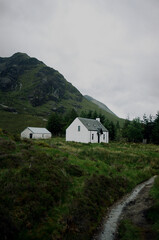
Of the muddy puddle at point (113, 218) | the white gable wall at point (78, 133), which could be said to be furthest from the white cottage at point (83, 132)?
the muddy puddle at point (113, 218)

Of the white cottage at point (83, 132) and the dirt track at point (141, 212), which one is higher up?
the white cottage at point (83, 132)

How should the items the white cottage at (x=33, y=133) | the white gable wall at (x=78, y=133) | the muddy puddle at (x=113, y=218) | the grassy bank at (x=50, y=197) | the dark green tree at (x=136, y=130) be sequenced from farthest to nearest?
the white cottage at (x=33, y=133) < the dark green tree at (x=136, y=130) < the white gable wall at (x=78, y=133) < the muddy puddle at (x=113, y=218) < the grassy bank at (x=50, y=197)

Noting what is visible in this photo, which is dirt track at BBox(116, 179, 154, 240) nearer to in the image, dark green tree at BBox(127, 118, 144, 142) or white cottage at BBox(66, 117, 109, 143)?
white cottage at BBox(66, 117, 109, 143)

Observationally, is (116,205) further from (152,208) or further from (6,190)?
(6,190)

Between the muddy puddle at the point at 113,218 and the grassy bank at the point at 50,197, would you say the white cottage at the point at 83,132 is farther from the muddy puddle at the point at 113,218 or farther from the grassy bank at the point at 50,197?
the muddy puddle at the point at 113,218

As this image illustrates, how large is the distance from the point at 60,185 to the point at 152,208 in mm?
6870

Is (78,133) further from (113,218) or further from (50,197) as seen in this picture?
(50,197)

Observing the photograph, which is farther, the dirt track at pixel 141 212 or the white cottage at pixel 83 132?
the white cottage at pixel 83 132

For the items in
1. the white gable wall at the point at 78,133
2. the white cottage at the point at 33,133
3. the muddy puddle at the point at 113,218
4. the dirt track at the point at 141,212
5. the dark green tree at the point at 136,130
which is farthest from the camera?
the white cottage at the point at 33,133

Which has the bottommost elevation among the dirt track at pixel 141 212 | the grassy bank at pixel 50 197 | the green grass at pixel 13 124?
the dirt track at pixel 141 212

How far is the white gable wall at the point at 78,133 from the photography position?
162 feet

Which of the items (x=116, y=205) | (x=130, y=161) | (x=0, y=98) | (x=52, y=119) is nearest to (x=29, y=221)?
(x=116, y=205)

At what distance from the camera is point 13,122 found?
11800 centimetres

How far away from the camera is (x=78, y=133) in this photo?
5131 cm
